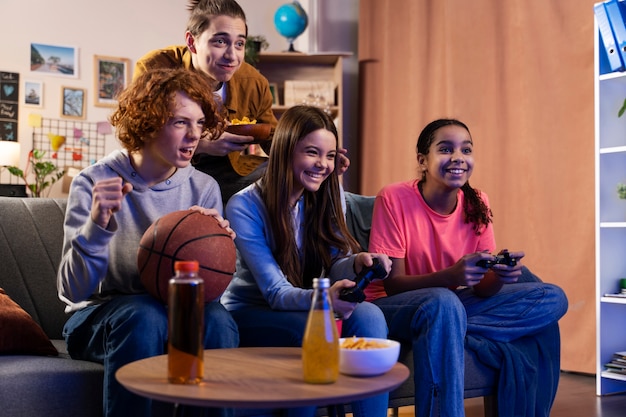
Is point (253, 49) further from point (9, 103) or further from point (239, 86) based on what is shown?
point (239, 86)

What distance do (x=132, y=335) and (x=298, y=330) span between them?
438 millimetres

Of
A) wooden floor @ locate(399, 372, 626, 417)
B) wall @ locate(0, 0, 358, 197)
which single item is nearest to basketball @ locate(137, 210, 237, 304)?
wooden floor @ locate(399, 372, 626, 417)

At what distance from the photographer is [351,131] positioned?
19.0ft

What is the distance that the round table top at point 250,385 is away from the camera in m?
1.25

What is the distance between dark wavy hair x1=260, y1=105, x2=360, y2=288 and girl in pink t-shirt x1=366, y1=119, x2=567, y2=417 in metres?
0.26

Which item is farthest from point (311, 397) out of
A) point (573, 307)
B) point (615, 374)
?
point (573, 307)

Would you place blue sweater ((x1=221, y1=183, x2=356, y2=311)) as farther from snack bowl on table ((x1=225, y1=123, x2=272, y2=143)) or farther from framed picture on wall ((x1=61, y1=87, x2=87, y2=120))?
framed picture on wall ((x1=61, y1=87, x2=87, y2=120))

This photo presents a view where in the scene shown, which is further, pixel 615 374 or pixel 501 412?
pixel 615 374

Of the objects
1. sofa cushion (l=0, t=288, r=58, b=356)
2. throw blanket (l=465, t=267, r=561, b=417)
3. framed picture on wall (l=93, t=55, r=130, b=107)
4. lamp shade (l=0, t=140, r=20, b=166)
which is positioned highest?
framed picture on wall (l=93, t=55, r=130, b=107)

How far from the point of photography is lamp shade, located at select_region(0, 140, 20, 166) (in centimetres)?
529

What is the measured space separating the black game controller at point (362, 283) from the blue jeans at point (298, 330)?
139 millimetres

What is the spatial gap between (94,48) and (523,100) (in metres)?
3.37

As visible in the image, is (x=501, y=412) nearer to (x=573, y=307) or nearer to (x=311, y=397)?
(x=311, y=397)

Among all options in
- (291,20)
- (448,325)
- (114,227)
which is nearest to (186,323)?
(114,227)
